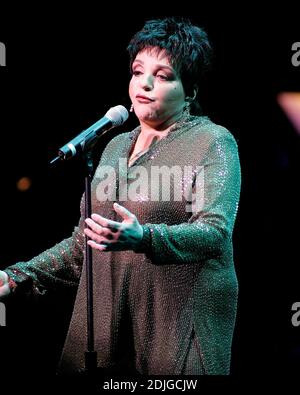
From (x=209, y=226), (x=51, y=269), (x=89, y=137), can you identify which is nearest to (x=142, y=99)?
(x=89, y=137)

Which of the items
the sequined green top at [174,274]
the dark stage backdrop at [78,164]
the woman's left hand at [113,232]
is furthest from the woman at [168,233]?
the dark stage backdrop at [78,164]

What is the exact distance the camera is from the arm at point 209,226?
5.07 ft

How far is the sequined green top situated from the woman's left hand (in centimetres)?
22

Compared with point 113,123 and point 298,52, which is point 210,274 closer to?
point 113,123

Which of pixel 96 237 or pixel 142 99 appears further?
pixel 142 99

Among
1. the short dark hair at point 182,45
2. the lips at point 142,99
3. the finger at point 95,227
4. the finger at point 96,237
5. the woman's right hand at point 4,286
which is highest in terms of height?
the short dark hair at point 182,45

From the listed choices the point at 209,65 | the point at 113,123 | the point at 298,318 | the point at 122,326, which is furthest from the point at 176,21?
the point at 298,318

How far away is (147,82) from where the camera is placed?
1852mm

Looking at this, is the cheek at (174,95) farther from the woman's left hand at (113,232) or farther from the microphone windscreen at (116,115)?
the woman's left hand at (113,232)

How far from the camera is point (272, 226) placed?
2654mm

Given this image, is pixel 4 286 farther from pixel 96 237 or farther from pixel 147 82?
pixel 147 82

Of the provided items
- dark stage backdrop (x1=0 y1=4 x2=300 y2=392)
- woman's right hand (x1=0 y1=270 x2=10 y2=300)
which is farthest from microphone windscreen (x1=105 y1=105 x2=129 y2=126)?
dark stage backdrop (x1=0 y1=4 x2=300 y2=392)

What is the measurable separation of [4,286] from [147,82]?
758mm

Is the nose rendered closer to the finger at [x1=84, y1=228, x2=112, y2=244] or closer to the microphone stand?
the microphone stand
